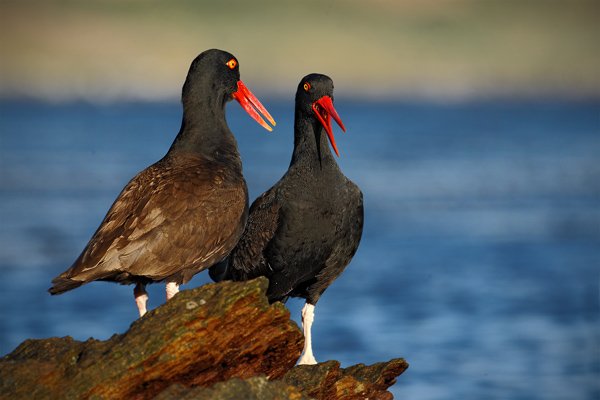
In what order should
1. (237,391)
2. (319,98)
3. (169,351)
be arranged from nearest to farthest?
(237,391), (169,351), (319,98)

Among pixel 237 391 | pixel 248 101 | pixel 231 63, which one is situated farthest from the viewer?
pixel 248 101

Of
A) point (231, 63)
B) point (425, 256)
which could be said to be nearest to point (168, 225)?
point (231, 63)

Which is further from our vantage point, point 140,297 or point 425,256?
point 425,256

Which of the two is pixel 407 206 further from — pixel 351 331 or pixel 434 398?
pixel 434 398

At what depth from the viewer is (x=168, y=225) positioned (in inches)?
329

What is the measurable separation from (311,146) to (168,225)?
1.87 m

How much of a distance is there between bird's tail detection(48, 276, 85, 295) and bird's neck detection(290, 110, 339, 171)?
8.59 ft

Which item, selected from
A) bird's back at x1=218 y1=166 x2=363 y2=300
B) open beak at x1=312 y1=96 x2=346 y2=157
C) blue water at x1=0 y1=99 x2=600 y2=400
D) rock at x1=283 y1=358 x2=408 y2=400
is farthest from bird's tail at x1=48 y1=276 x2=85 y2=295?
blue water at x1=0 y1=99 x2=600 y2=400

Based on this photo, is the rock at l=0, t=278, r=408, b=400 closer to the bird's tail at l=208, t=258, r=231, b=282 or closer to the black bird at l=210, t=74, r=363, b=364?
the black bird at l=210, t=74, r=363, b=364

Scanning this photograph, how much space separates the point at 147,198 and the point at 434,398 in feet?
23.0

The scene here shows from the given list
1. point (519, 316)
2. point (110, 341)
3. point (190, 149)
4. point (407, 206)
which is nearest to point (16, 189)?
point (407, 206)

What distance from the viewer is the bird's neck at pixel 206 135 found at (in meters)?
9.34

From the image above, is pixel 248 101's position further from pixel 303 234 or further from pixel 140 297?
pixel 140 297

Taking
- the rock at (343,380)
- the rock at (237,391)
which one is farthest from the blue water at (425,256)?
the rock at (237,391)
